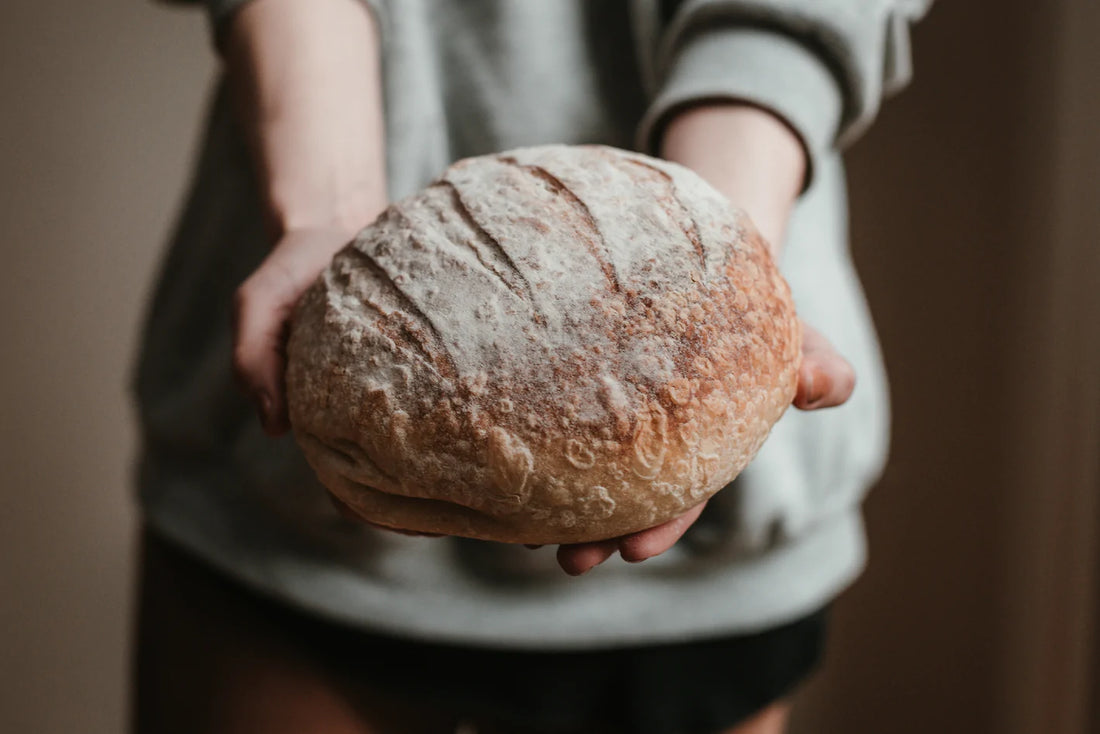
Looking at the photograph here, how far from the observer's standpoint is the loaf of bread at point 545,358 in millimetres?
566

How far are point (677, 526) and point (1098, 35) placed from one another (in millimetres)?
1251

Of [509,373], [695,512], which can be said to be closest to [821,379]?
[695,512]

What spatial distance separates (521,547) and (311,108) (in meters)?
0.44

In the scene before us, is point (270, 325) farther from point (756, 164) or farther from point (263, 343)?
point (756, 164)

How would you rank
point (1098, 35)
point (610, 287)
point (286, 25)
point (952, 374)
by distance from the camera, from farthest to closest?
1. point (952, 374)
2. point (1098, 35)
3. point (286, 25)
4. point (610, 287)

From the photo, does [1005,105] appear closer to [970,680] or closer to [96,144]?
[970,680]

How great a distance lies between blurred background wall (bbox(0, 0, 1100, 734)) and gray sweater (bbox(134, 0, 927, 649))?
0.76 metres

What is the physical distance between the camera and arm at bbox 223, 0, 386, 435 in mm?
752

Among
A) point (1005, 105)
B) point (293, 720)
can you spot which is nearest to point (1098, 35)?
point (1005, 105)

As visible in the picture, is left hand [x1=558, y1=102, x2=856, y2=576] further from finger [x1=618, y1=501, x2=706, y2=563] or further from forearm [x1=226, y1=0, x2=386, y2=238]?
forearm [x1=226, y1=0, x2=386, y2=238]

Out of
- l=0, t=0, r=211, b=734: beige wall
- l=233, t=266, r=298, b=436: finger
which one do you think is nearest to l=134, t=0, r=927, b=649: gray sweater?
l=233, t=266, r=298, b=436: finger

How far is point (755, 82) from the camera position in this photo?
795 millimetres

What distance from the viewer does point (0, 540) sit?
5.69 feet

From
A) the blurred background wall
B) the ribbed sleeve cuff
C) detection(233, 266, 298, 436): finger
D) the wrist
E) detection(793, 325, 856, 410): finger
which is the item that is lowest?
the blurred background wall
